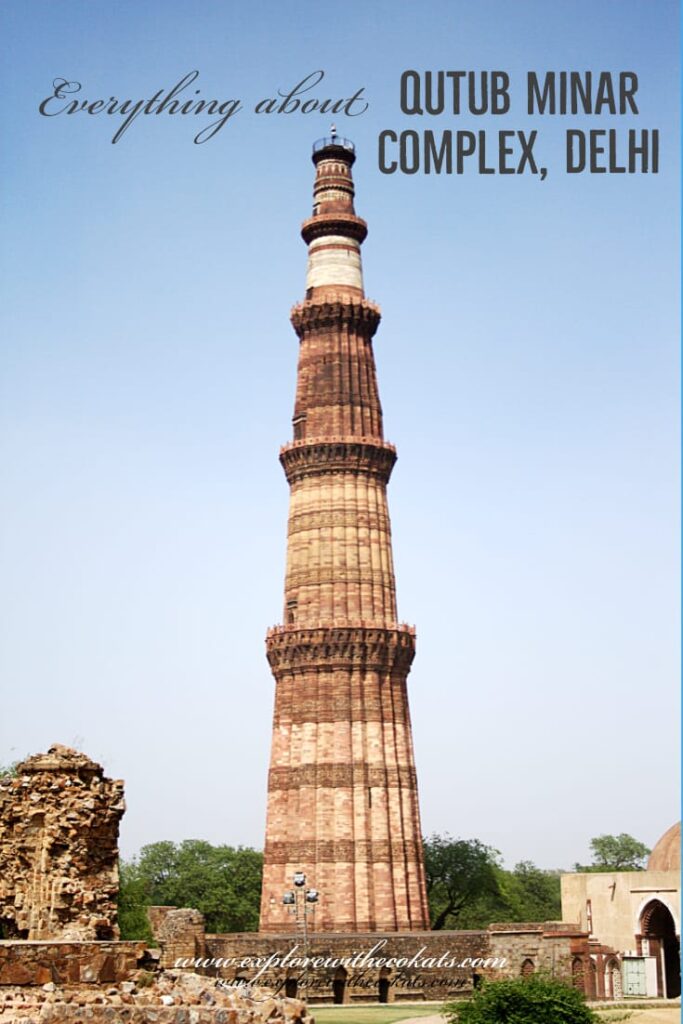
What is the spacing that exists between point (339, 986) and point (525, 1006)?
12801 millimetres

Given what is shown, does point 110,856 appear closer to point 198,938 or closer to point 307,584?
point 198,938

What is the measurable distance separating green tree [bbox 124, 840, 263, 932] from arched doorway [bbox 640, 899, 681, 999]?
18637 mm

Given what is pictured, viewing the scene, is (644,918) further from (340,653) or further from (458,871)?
(458,871)

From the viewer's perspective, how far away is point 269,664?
33.9 meters

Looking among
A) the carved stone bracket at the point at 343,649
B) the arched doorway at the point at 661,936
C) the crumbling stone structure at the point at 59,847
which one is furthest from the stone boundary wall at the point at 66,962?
the arched doorway at the point at 661,936

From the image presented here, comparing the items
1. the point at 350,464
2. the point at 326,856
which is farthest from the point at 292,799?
the point at 350,464

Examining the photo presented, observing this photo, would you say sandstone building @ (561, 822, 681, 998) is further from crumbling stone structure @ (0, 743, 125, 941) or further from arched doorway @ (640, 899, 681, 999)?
crumbling stone structure @ (0, 743, 125, 941)

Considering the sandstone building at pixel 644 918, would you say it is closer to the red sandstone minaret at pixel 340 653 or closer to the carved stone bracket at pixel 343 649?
the red sandstone minaret at pixel 340 653

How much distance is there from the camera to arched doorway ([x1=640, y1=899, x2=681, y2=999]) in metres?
33.2

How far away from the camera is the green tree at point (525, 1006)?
15.4 metres

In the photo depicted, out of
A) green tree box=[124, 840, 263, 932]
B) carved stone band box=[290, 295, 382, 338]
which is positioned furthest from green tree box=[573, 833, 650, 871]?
carved stone band box=[290, 295, 382, 338]

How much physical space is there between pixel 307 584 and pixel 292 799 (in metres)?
5.32

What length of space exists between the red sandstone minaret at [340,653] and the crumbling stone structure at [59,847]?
58.7 ft

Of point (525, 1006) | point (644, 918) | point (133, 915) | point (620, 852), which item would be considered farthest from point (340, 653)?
point (620, 852)
